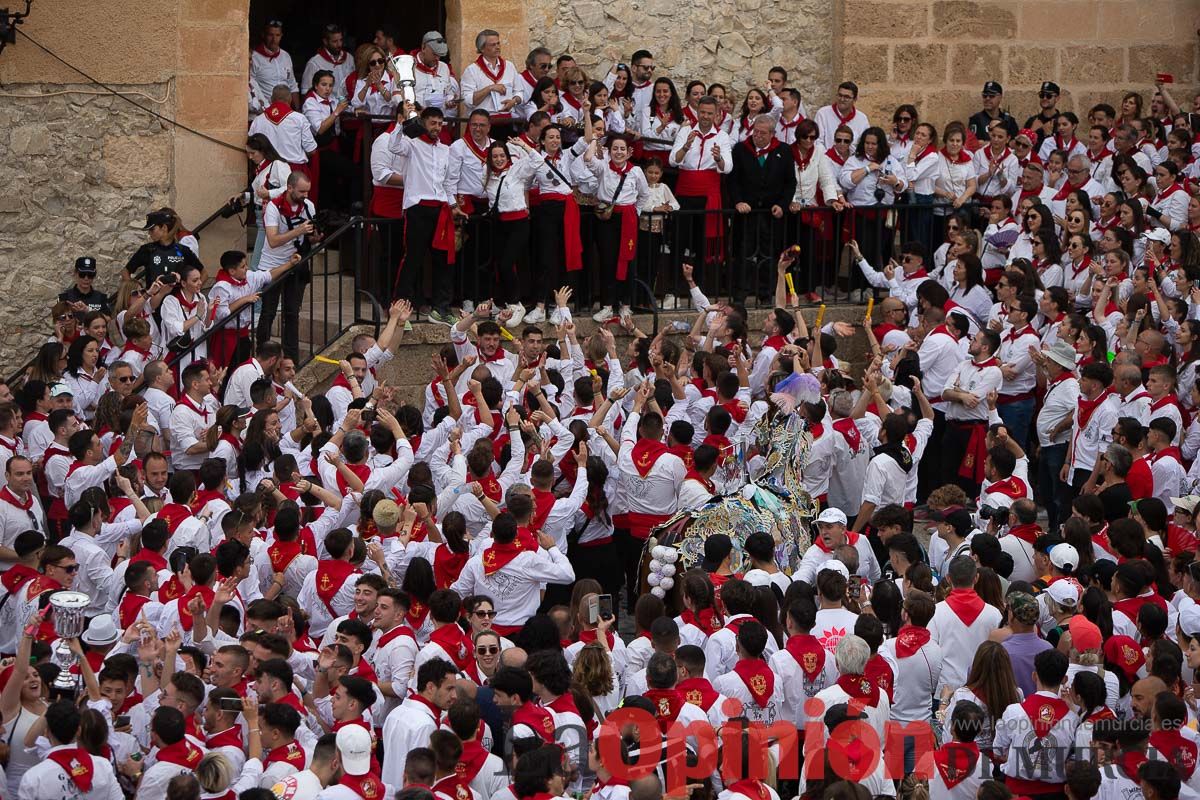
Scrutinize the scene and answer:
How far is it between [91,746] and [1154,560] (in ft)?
18.9

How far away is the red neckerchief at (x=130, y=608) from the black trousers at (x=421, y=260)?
5.50 metres

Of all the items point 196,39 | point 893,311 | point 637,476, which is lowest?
point 637,476

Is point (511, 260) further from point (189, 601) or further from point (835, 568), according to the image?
point (189, 601)

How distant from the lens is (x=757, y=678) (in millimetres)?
8250

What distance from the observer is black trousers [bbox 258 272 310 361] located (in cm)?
1381

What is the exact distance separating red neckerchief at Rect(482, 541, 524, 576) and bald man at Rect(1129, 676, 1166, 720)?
3439 mm

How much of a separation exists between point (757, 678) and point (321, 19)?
1258 cm

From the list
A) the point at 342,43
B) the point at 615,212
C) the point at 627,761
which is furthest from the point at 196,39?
the point at 627,761

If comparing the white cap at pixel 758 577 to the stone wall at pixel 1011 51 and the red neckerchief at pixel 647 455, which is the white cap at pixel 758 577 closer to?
the red neckerchief at pixel 647 455

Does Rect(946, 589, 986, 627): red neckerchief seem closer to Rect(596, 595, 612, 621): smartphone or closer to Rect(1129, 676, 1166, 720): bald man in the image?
Rect(1129, 676, 1166, 720): bald man

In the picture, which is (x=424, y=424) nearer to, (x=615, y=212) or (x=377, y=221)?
(x=377, y=221)


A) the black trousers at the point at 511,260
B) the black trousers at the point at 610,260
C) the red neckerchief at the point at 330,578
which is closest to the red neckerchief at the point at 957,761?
the red neckerchief at the point at 330,578

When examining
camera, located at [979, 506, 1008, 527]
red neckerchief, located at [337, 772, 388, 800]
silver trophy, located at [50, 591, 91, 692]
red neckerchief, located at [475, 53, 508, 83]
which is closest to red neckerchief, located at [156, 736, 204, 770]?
red neckerchief, located at [337, 772, 388, 800]

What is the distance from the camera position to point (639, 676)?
28.2 feet
